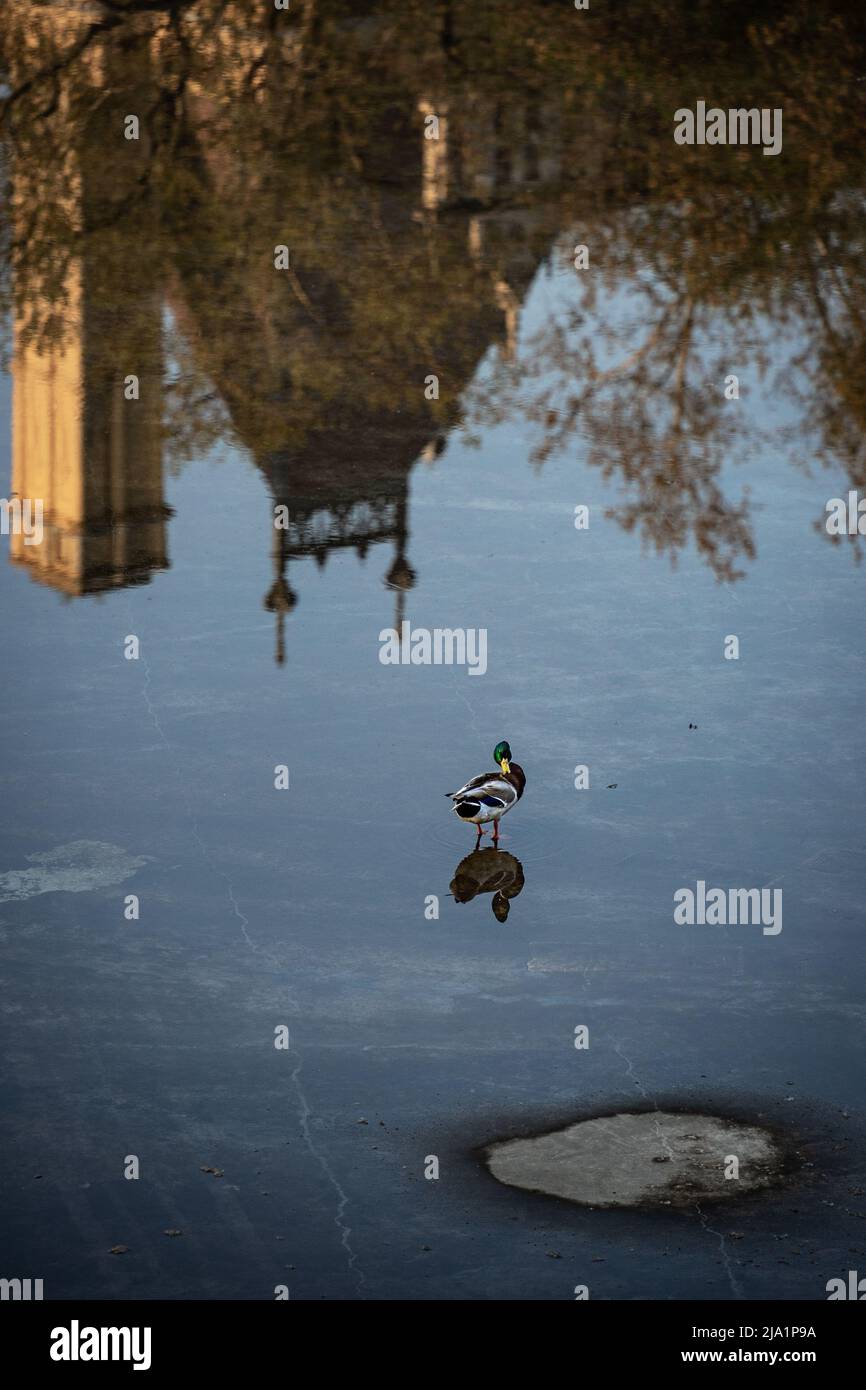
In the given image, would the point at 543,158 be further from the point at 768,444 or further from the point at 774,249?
the point at 768,444

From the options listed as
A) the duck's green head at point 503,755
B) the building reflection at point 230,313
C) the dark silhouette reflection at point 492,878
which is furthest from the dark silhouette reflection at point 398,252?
the dark silhouette reflection at point 492,878

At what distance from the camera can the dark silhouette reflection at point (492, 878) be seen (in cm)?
1438

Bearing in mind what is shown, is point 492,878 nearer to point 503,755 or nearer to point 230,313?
point 503,755

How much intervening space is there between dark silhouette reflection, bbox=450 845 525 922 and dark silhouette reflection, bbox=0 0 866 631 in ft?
11.5

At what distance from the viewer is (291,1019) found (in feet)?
42.5

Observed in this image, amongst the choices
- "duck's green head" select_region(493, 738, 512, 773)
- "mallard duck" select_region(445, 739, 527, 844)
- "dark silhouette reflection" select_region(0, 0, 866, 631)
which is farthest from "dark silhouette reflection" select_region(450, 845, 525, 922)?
"dark silhouette reflection" select_region(0, 0, 866, 631)

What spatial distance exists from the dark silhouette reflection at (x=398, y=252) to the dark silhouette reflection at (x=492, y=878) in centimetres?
349

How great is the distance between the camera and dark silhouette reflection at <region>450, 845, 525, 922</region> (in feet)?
47.2

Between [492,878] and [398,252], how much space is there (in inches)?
475

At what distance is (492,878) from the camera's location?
14.6 meters

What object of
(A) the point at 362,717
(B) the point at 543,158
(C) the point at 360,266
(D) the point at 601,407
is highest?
(B) the point at 543,158

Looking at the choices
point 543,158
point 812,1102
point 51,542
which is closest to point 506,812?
point 812,1102

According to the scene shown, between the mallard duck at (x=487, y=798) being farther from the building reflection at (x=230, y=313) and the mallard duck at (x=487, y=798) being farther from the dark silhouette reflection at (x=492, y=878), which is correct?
the building reflection at (x=230, y=313)

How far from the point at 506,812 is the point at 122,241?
12313 millimetres
